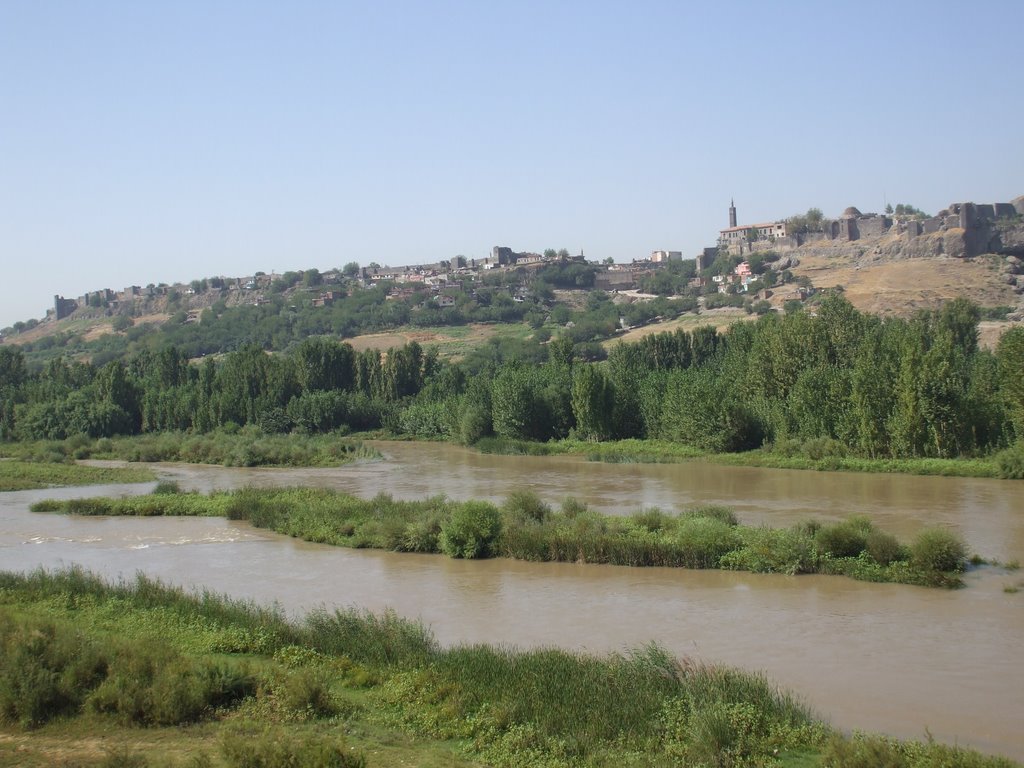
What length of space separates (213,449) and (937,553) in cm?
3808

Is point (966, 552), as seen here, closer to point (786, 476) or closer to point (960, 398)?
point (786, 476)

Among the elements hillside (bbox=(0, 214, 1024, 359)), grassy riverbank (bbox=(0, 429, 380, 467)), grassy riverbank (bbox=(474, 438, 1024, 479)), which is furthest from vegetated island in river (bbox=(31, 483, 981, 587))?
hillside (bbox=(0, 214, 1024, 359))

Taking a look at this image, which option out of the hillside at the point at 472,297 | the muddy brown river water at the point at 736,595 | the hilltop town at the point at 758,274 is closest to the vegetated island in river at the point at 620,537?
the muddy brown river water at the point at 736,595

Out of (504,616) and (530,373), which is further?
(530,373)

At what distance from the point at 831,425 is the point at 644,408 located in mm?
10662

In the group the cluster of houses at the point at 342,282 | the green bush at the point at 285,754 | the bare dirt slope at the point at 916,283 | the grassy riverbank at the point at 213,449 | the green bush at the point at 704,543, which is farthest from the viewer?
the cluster of houses at the point at 342,282

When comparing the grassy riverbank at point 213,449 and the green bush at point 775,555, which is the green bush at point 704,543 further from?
the grassy riverbank at point 213,449

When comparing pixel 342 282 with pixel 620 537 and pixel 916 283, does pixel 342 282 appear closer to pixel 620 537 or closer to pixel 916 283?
pixel 916 283

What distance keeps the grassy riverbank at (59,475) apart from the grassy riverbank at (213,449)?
5010 mm

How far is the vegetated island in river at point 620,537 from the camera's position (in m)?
18.4

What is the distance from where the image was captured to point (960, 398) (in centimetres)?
3500

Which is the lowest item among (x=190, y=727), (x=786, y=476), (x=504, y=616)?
(x=786, y=476)

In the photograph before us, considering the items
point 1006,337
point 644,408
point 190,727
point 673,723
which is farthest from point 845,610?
point 644,408

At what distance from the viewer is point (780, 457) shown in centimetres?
3788
